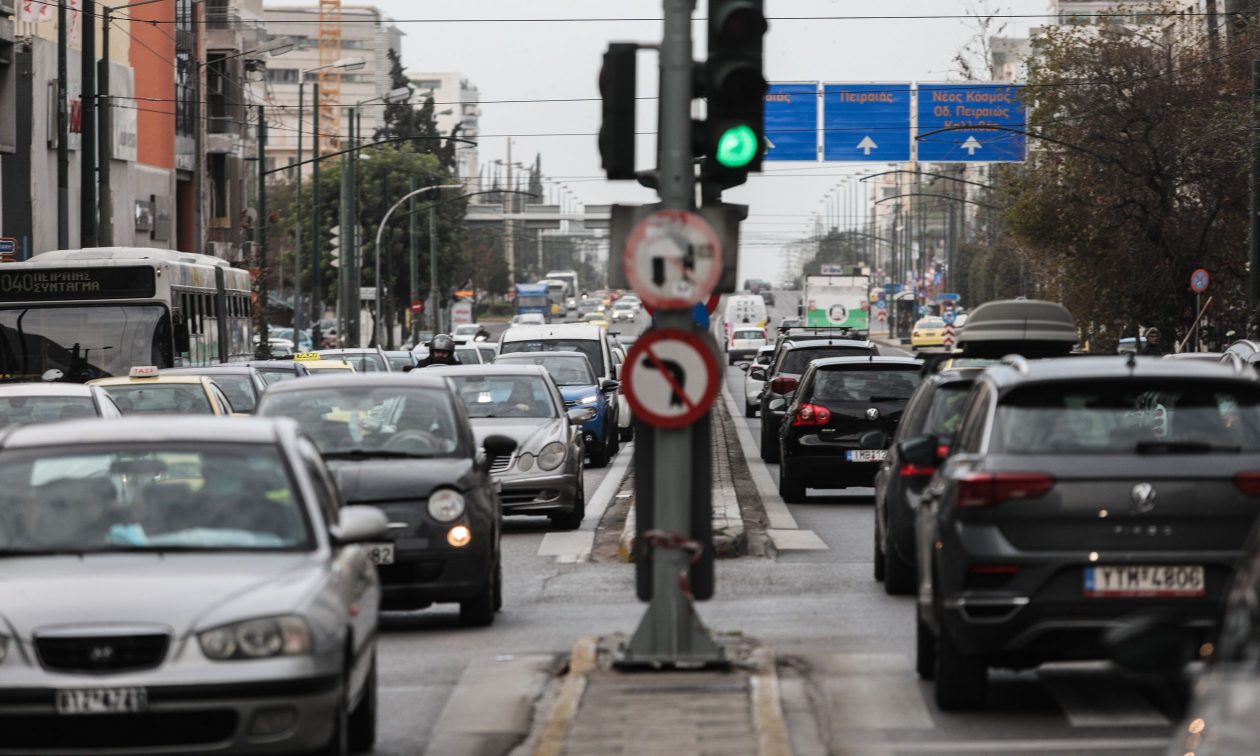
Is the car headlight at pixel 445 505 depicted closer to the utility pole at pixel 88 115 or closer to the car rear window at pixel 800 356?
the car rear window at pixel 800 356

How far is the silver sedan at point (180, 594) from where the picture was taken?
7648 millimetres

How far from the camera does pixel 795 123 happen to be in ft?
175

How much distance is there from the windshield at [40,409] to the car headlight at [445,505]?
615cm

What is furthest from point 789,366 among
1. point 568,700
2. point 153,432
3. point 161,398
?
point 153,432

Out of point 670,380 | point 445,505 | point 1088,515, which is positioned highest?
point 670,380

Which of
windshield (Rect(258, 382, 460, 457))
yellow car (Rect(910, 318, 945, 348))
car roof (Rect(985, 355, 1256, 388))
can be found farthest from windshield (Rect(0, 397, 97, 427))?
yellow car (Rect(910, 318, 945, 348))

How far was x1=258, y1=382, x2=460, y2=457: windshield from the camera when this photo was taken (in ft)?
47.4

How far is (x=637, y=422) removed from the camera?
35.8 feet

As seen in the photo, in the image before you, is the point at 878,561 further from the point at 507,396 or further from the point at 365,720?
the point at 365,720

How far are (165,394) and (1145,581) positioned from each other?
48.1 feet

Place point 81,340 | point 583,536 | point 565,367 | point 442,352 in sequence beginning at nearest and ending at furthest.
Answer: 1. point 583,536
2. point 81,340
3. point 565,367
4. point 442,352

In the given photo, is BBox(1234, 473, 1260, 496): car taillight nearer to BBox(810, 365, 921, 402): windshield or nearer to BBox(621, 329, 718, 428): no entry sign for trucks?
BBox(621, 329, 718, 428): no entry sign for trucks

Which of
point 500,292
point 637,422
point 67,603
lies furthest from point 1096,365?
point 500,292

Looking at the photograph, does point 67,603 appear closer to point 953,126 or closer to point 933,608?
point 933,608
